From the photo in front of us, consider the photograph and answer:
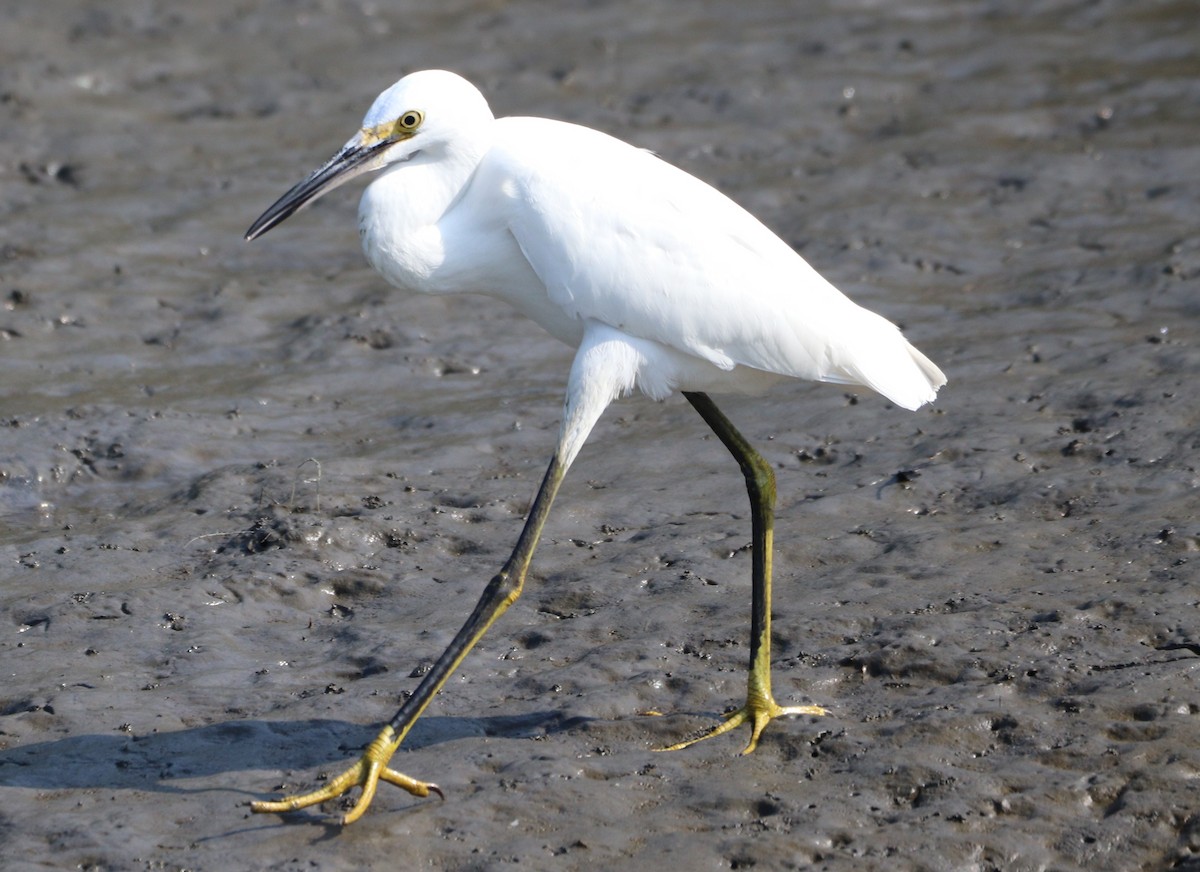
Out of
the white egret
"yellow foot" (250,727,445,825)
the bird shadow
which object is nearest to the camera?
"yellow foot" (250,727,445,825)

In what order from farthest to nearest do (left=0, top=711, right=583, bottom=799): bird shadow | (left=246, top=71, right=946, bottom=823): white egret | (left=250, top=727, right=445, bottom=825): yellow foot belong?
(left=246, top=71, right=946, bottom=823): white egret
(left=0, top=711, right=583, bottom=799): bird shadow
(left=250, top=727, right=445, bottom=825): yellow foot

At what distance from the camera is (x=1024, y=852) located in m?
4.26

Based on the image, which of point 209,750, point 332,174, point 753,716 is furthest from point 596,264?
point 209,750

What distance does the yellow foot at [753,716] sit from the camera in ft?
16.2

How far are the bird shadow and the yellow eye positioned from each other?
1.91m

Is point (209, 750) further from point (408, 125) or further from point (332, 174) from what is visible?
point (408, 125)

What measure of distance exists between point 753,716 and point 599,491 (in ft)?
6.61

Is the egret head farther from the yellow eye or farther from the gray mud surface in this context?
the gray mud surface

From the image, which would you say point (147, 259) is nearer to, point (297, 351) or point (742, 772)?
point (297, 351)

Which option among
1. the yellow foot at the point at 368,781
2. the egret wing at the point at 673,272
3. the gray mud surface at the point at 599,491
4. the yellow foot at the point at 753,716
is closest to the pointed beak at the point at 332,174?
the egret wing at the point at 673,272

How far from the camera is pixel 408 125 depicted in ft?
16.3

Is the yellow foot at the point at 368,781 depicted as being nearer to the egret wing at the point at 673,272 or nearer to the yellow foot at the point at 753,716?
the yellow foot at the point at 753,716

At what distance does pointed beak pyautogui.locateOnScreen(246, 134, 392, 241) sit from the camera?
5.00 meters

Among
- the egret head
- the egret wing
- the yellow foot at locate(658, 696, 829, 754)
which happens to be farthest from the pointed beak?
the yellow foot at locate(658, 696, 829, 754)
